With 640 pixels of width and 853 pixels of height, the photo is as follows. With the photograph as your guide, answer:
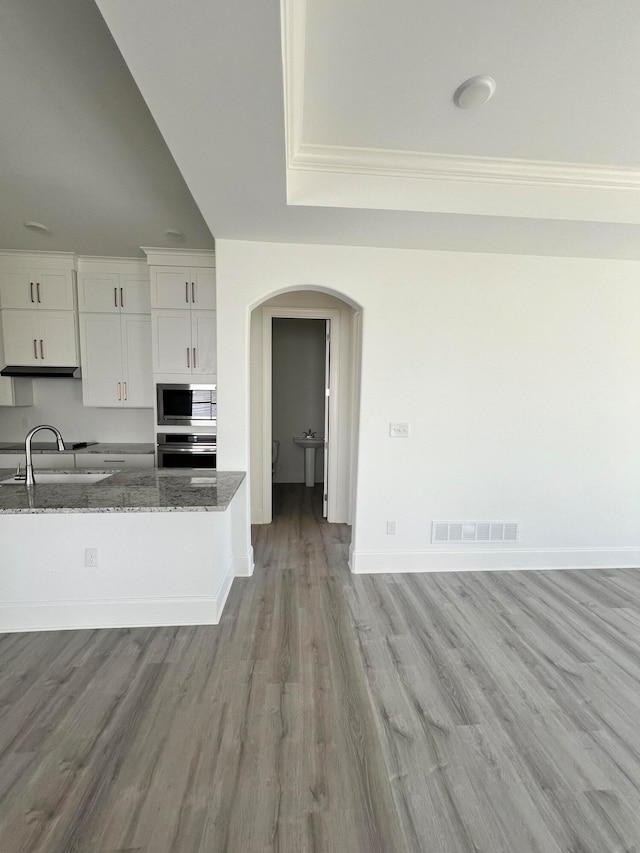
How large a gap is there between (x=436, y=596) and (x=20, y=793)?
241cm

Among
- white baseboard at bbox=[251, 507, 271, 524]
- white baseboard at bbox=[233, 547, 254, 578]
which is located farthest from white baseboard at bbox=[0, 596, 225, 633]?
white baseboard at bbox=[251, 507, 271, 524]

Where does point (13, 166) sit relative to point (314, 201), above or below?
above

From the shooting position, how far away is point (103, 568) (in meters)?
2.20

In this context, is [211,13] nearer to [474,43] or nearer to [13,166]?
[474,43]

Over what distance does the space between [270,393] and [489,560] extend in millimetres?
2683

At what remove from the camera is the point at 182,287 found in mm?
3566

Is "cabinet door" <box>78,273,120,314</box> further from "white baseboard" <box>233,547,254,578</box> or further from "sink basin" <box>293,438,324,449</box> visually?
"white baseboard" <box>233,547,254,578</box>

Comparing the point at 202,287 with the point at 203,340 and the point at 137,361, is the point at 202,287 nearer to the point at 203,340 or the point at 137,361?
the point at 203,340

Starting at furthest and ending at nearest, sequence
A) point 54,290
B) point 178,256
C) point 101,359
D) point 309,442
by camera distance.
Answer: point 309,442 < point 101,359 < point 54,290 < point 178,256

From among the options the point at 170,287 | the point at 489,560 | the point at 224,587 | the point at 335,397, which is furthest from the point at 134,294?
the point at 489,560

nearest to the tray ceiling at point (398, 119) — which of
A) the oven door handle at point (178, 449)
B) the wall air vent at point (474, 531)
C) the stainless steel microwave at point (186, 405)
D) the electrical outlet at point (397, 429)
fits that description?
the electrical outlet at point (397, 429)

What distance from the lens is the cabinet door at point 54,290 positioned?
3713 millimetres

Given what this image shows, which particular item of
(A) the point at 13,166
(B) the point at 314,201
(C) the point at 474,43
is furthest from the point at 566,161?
(A) the point at 13,166

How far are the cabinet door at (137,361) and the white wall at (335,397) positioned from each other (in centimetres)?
114
